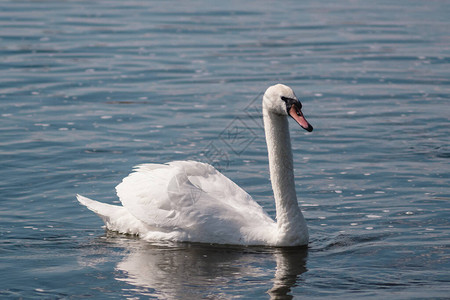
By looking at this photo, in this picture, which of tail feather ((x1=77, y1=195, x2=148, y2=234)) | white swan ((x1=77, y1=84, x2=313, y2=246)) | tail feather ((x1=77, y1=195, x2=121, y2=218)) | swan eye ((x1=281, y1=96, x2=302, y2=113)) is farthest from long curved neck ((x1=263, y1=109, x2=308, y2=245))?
tail feather ((x1=77, y1=195, x2=121, y2=218))

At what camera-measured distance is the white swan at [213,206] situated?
9.38 meters

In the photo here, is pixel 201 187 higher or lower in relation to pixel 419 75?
lower

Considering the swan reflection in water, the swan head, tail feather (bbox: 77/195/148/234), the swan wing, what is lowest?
the swan reflection in water

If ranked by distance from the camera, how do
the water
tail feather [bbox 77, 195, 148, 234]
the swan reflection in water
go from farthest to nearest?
tail feather [bbox 77, 195, 148, 234]
the water
the swan reflection in water

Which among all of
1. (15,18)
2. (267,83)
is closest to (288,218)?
(267,83)

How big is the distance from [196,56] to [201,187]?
1063 cm

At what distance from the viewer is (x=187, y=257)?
363 inches

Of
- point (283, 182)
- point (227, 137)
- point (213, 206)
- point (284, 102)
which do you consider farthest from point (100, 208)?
point (227, 137)

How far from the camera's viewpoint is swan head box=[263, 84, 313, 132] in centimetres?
891

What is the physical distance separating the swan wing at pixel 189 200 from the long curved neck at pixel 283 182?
10.0 inches

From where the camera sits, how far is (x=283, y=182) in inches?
376

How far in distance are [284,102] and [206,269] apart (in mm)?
1854

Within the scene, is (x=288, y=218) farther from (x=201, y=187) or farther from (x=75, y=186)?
(x=75, y=186)

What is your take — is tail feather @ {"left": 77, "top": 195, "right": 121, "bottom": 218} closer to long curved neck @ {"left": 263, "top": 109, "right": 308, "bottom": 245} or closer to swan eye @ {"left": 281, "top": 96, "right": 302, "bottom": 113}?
long curved neck @ {"left": 263, "top": 109, "right": 308, "bottom": 245}
